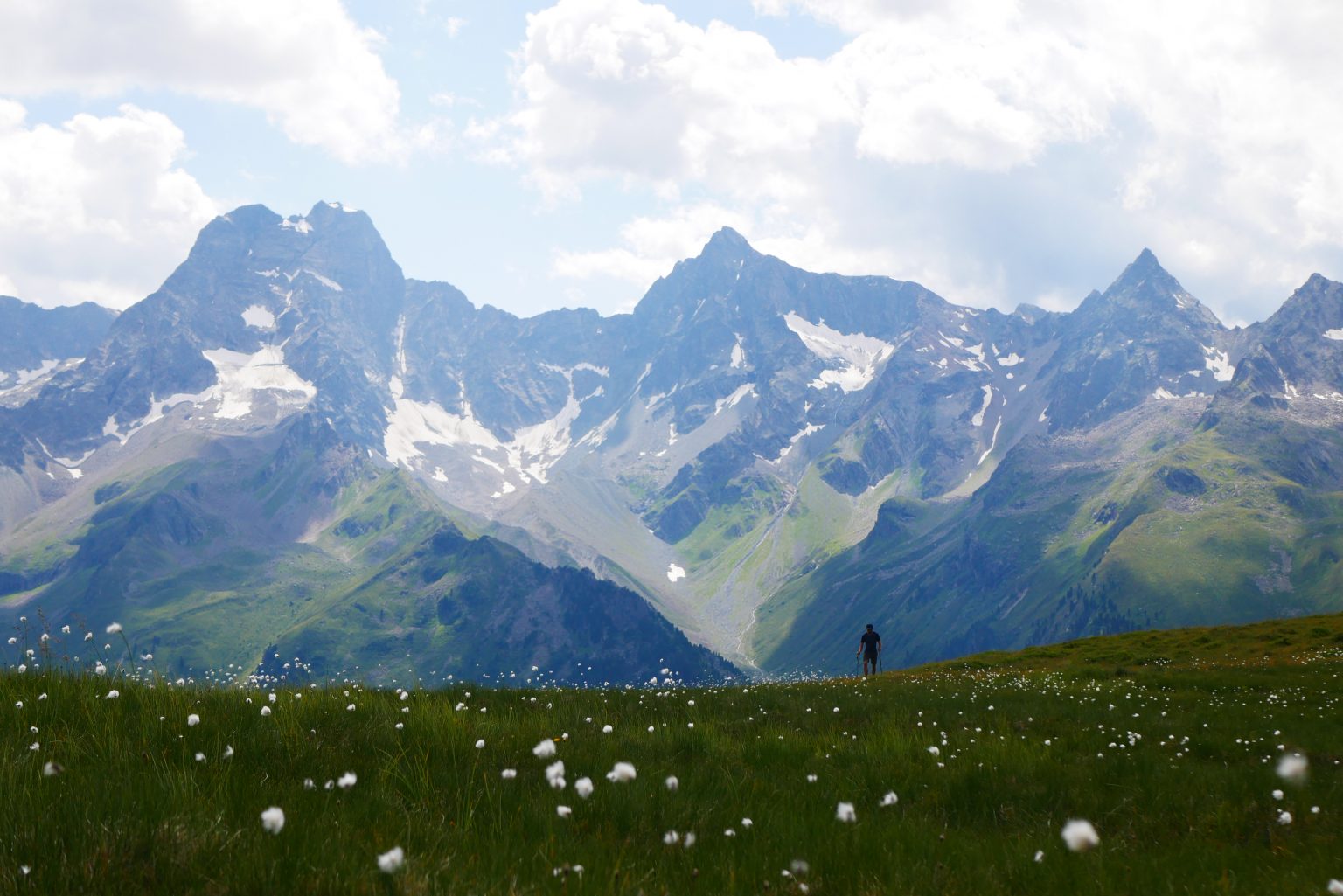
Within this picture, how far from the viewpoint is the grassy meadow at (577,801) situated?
4.93m

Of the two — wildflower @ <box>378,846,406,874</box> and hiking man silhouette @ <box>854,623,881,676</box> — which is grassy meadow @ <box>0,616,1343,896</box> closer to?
wildflower @ <box>378,846,406,874</box>

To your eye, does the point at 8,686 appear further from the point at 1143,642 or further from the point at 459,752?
the point at 1143,642

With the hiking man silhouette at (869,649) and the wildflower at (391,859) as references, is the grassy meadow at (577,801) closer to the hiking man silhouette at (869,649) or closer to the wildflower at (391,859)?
the wildflower at (391,859)

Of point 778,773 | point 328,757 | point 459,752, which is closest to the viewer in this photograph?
point 328,757

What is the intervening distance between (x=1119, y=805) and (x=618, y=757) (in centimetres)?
475

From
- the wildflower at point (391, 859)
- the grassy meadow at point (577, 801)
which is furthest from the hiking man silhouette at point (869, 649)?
the wildflower at point (391, 859)

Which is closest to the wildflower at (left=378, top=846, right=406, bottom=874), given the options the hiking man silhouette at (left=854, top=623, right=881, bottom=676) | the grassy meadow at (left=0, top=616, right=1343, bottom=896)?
the grassy meadow at (left=0, top=616, right=1343, bottom=896)

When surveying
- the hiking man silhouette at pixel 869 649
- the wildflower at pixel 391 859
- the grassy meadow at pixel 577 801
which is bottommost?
the hiking man silhouette at pixel 869 649

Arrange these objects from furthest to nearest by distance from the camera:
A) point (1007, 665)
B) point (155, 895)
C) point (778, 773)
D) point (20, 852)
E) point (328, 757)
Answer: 1. point (1007, 665)
2. point (778, 773)
3. point (328, 757)
4. point (20, 852)
5. point (155, 895)

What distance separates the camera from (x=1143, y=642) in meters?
63.2

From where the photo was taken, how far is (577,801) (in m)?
6.71

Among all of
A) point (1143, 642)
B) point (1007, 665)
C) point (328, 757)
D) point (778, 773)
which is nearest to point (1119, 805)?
point (778, 773)

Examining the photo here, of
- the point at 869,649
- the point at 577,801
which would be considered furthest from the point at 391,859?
the point at 869,649

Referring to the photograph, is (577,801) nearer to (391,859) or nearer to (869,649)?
(391,859)
